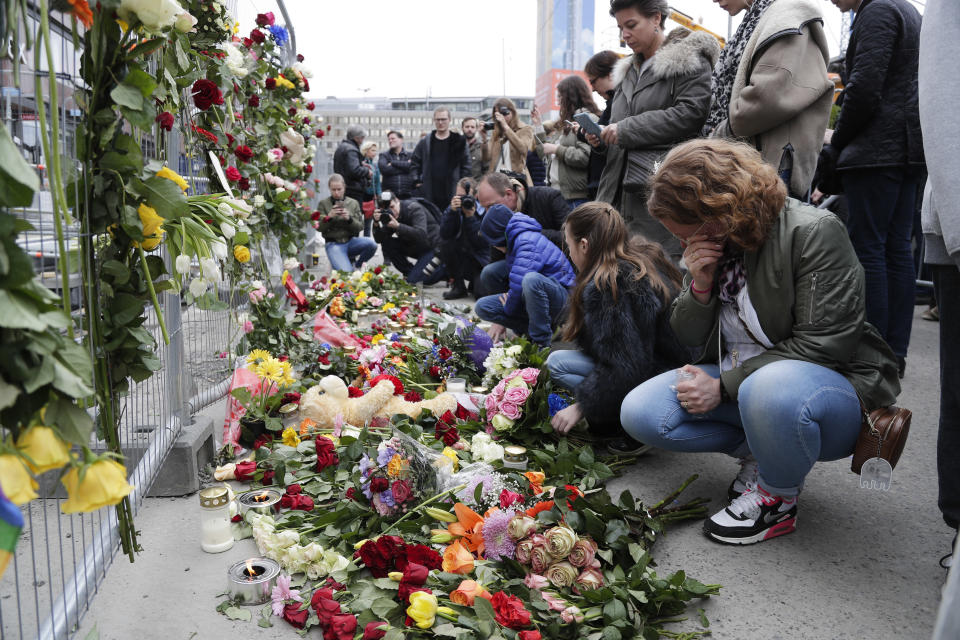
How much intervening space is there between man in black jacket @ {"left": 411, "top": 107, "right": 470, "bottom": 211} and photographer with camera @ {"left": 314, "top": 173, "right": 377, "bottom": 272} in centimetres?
95

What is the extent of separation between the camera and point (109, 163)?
1276 millimetres

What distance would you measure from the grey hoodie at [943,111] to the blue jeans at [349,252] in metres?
6.54

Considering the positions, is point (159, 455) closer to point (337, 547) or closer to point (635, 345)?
point (337, 547)

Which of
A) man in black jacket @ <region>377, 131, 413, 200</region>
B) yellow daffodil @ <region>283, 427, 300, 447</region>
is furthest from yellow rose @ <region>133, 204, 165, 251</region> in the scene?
man in black jacket @ <region>377, 131, 413, 200</region>

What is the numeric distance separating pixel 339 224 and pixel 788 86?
19.2ft

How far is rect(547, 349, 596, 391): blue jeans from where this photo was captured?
2.98 m

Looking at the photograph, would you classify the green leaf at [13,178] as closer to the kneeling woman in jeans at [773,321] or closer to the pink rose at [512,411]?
the kneeling woman in jeans at [773,321]

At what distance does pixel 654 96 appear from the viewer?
3.50 m

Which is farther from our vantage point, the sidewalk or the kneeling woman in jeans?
the kneeling woman in jeans

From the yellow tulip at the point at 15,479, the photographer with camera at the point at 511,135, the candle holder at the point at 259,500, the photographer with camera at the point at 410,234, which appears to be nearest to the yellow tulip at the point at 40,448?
the yellow tulip at the point at 15,479

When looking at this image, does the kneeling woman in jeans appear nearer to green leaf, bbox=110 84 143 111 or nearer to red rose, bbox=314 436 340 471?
red rose, bbox=314 436 340 471

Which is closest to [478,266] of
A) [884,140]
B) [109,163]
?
[884,140]

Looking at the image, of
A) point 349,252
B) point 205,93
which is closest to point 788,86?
point 205,93

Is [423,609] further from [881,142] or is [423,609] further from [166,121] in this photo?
[881,142]
